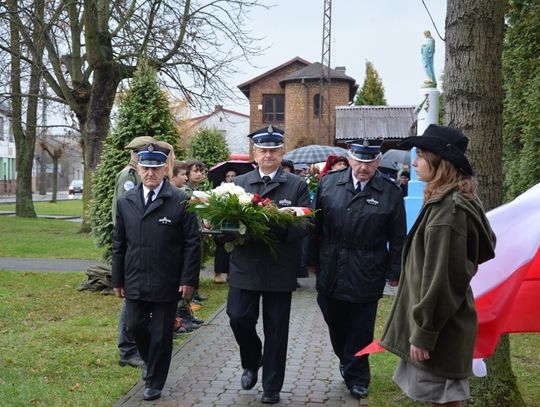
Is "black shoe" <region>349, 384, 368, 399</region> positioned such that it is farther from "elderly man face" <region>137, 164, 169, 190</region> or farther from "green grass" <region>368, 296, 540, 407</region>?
"elderly man face" <region>137, 164, 169, 190</region>

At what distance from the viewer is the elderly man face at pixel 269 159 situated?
6164mm

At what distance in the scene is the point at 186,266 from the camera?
607cm

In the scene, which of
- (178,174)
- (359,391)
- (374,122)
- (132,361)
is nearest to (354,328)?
(359,391)

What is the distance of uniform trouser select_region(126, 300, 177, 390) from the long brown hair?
278 cm

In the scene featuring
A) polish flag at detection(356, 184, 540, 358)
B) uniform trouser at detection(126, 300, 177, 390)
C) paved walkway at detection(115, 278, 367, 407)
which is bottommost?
paved walkway at detection(115, 278, 367, 407)

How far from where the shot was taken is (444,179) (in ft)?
13.4

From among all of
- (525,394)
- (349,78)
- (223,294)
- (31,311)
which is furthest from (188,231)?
(349,78)

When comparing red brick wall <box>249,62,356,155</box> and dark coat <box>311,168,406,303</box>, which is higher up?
red brick wall <box>249,62,356,155</box>

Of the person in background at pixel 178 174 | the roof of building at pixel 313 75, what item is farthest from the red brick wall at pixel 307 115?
the person in background at pixel 178 174

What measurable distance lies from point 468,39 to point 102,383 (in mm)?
4136

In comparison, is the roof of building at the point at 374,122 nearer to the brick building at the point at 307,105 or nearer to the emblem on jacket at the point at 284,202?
the brick building at the point at 307,105

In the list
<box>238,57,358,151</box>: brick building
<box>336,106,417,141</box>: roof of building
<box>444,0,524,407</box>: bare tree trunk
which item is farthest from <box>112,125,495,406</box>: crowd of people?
<box>238,57,358,151</box>: brick building

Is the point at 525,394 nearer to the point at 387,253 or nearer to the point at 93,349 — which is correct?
the point at 387,253

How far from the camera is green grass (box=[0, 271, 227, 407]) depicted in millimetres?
6223
